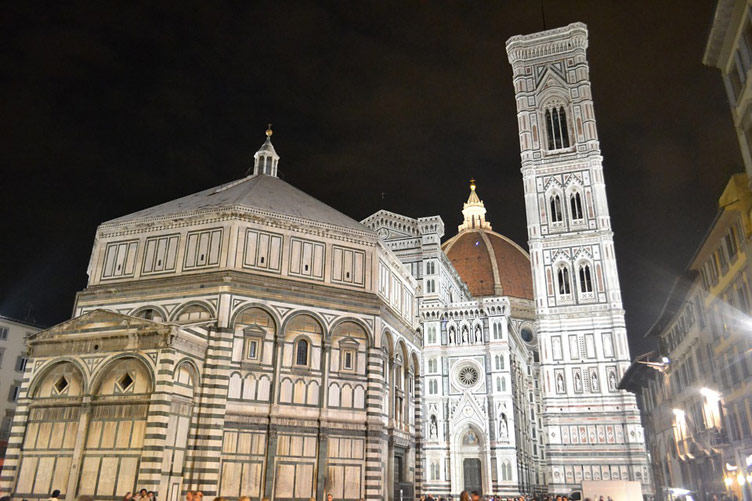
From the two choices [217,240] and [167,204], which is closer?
[217,240]

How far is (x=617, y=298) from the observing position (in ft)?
155

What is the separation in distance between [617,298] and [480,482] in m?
18.1

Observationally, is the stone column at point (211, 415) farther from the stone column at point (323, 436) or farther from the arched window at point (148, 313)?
the stone column at point (323, 436)

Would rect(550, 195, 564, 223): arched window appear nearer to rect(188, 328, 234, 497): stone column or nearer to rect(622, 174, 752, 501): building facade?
rect(622, 174, 752, 501): building facade

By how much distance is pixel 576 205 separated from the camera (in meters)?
51.3

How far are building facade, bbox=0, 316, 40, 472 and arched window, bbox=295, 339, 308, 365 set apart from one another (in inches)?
875

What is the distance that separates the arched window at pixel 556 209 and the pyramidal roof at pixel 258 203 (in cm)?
2786

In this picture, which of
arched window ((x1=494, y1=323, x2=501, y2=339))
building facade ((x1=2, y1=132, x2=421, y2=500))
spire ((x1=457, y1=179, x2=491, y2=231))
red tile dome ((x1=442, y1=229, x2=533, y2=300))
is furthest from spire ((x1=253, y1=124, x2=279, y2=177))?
spire ((x1=457, y1=179, x2=491, y2=231))

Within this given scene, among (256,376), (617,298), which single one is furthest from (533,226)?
(256,376)

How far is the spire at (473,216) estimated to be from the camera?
327ft

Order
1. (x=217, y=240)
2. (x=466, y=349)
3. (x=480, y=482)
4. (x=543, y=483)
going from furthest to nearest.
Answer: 1. (x=543, y=483)
2. (x=466, y=349)
3. (x=480, y=482)
4. (x=217, y=240)

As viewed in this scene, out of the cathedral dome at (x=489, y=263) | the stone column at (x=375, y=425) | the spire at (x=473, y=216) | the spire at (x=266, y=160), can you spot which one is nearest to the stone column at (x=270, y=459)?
the stone column at (x=375, y=425)

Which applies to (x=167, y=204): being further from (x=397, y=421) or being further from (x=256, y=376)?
(x=397, y=421)

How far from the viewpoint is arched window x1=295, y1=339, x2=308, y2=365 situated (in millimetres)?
23781
